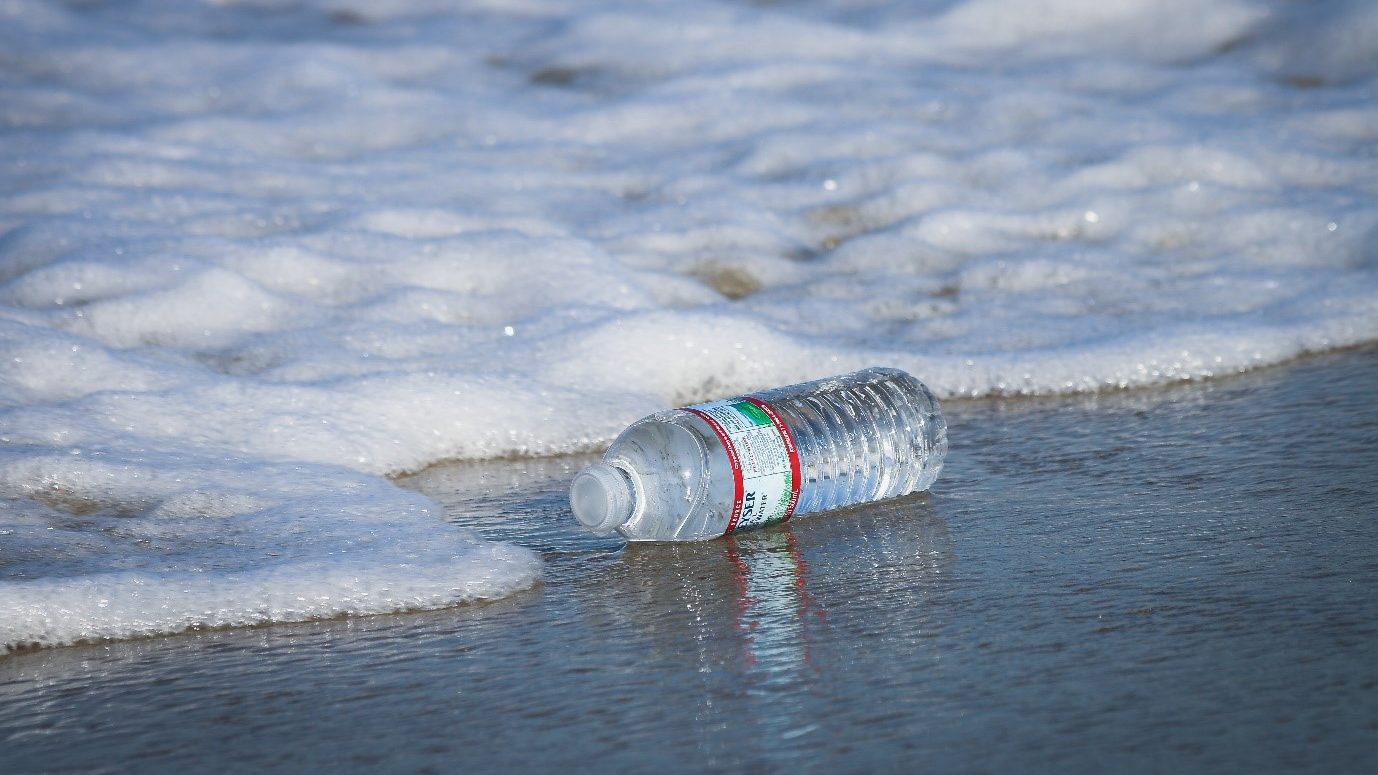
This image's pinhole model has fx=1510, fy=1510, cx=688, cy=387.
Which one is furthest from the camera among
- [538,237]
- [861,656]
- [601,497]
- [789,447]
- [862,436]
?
[538,237]

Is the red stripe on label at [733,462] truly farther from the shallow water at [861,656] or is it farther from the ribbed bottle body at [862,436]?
the ribbed bottle body at [862,436]

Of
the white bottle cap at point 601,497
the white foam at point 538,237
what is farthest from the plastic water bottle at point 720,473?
the white foam at point 538,237

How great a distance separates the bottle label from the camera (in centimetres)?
232

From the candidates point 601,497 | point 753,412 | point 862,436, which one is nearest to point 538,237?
point 862,436

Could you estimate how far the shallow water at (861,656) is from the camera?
A: 149 centimetres

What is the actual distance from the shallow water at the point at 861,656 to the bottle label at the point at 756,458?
54mm

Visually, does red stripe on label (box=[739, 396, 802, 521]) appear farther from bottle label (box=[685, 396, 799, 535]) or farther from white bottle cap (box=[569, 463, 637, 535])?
white bottle cap (box=[569, 463, 637, 535])


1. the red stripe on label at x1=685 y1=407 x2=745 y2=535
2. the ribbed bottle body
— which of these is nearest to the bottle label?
the red stripe on label at x1=685 y1=407 x2=745 y2=535

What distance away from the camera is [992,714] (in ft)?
5.00

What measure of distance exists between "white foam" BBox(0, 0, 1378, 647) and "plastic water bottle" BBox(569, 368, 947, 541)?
8.3 inches

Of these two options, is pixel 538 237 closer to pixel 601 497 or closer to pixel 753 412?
pixel 753 412

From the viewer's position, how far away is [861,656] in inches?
68.9

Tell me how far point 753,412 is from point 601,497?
294mm

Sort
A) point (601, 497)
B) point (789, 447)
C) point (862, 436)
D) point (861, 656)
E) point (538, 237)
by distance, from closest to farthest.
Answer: point (861, 656), point (601, 497), point (789, 447), point (862, 436), point (538, 237)
